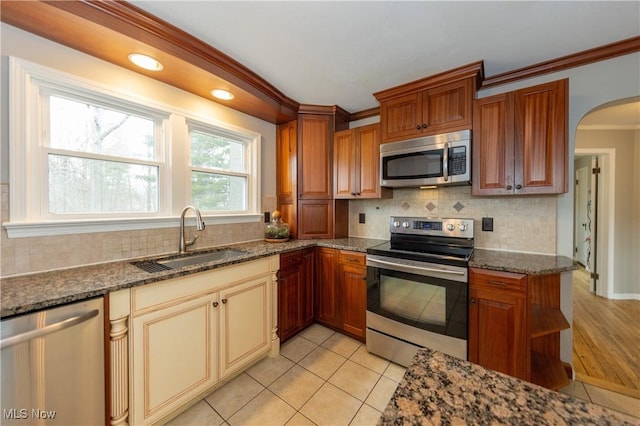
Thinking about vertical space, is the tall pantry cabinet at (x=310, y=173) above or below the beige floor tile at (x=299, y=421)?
above

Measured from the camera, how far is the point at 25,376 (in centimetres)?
103

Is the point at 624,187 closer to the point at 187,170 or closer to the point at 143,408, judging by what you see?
the point at 187,170

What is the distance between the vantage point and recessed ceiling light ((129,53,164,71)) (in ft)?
5.43

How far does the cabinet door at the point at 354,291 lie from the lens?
2385mm

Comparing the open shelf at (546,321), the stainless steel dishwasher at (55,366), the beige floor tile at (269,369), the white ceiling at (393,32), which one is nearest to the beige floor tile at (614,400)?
the open shelf at (546,321)

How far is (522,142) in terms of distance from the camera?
192 cm

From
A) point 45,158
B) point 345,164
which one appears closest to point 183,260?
point 45,158

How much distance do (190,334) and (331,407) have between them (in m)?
1.05

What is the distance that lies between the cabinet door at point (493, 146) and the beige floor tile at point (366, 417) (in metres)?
1.80

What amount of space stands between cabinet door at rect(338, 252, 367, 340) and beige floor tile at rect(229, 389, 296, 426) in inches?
37.9

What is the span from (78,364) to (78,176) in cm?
118

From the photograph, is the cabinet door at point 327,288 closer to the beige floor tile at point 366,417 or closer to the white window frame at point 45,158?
the beige floor tile at point 366,417

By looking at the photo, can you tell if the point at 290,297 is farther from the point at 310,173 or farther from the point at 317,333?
the point at 310,173

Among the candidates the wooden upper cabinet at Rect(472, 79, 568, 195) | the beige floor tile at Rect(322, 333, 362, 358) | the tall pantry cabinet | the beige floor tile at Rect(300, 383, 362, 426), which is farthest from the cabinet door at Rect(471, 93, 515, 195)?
the beige floor tile at Rect(300, 383, 362, 426)
